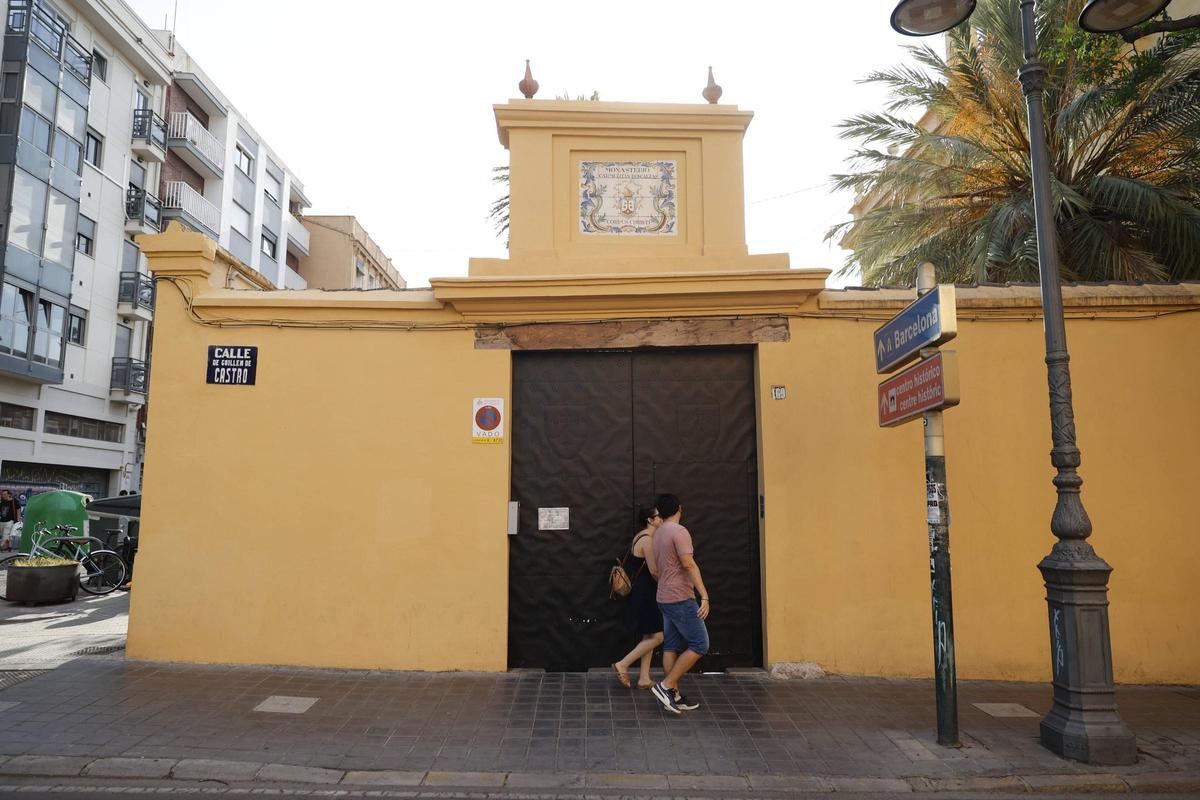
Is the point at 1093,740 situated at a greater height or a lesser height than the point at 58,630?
greater

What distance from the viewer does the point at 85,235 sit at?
25.0m

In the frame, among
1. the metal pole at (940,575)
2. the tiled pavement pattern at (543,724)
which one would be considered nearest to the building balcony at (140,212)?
the tiled pavement pattern at (543,724)

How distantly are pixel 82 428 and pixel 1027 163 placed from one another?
2770cm

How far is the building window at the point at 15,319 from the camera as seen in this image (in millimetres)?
21188

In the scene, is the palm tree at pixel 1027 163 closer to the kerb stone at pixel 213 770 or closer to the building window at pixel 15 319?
the kerb stone at pixel 213 770

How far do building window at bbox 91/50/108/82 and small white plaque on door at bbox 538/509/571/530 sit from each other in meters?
26.9

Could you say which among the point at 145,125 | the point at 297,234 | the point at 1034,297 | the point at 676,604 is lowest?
the point at 676,604

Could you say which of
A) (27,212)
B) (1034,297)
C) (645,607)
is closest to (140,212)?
(27,212)

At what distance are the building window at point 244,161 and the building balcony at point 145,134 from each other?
5.09 meters

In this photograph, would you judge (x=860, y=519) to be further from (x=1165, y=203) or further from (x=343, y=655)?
(x=1165, y=203)

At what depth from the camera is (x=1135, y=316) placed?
7402 mm

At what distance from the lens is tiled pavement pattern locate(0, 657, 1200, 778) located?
5.00 metres

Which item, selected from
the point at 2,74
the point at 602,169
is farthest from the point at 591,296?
the point at 2,74

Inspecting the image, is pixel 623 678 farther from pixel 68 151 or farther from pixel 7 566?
pixel 68 151
